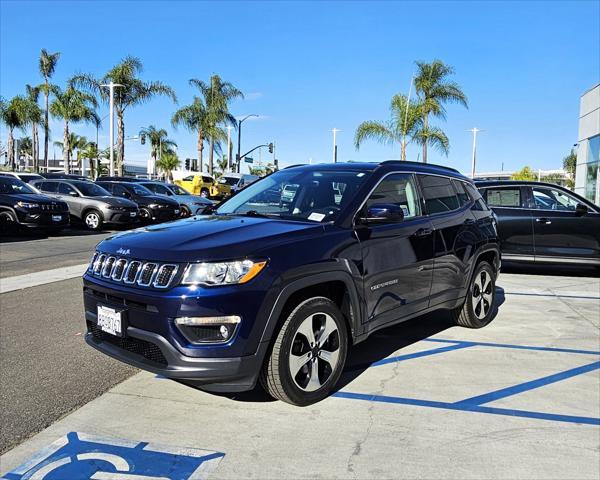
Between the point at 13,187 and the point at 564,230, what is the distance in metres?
13.8

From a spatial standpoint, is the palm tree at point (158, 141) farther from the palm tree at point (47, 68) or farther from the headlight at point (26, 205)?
the headlight at point (26, 205)

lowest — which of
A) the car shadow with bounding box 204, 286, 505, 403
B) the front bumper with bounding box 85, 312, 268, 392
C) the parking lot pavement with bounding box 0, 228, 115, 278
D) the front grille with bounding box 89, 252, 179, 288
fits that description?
the car shadow with bounding box 204, 286, 505, 403

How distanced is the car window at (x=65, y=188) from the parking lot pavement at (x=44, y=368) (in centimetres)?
1221

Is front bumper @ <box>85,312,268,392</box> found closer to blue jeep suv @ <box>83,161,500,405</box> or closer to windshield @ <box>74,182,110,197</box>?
blue jeep suv @ <box>83,161,500,405</box>

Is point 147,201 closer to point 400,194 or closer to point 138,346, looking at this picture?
point 400,194

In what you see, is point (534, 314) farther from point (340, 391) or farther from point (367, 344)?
point (340, 391)

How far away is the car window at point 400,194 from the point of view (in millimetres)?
4508

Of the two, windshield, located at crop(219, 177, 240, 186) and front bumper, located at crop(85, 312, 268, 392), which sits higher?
windshield, located at crop(219, 177, 240, 186)

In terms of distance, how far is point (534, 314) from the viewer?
22.3 ft

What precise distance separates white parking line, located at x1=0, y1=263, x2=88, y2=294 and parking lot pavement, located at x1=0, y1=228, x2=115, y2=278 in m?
0.29

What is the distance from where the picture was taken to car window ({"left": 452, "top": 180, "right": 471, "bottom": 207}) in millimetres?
5785

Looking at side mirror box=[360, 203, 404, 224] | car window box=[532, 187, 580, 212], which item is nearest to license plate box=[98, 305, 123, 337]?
side mirror box=[360, 203, 404, 224]

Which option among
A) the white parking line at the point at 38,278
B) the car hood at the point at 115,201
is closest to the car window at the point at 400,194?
the white parking line at the point at 38,278

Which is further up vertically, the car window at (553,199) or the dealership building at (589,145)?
the dealership building at (589,145)
